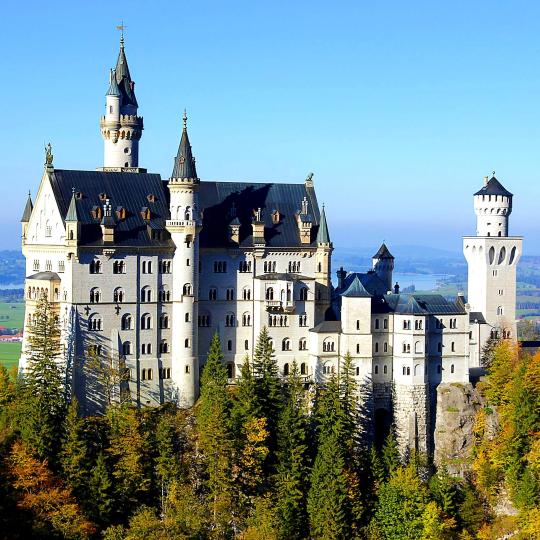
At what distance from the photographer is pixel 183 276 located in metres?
102

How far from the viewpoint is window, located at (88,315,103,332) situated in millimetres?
99062

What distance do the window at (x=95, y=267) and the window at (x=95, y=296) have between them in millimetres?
1466

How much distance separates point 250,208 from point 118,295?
16586mm

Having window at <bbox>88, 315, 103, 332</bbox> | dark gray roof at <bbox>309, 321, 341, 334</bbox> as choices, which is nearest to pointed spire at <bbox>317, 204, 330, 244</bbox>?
dark gray roof at <bbox>309, 321, 341, 334</bbox>

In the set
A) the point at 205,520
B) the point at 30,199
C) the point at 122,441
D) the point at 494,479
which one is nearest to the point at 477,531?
the point at 494,479

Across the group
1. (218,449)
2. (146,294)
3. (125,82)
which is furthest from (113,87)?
(218,449)

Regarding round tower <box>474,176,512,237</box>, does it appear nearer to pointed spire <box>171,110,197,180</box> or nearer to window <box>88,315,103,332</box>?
pointed spire <box>171,110,197,180</box>

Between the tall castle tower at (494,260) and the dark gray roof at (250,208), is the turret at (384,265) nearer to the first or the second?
the tall castle tower at (494,260)

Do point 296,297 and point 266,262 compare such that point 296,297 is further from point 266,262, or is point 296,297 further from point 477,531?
point 477,531

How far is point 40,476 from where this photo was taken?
87.4 meters

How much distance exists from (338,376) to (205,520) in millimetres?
20680

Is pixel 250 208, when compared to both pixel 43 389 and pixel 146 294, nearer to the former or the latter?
pixel 146 294

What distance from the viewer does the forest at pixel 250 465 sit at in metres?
89.9

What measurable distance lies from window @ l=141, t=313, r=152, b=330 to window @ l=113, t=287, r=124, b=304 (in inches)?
103
